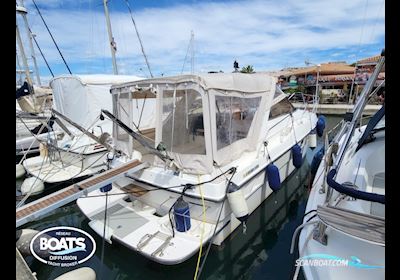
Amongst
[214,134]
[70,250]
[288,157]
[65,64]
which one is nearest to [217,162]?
[214,134]

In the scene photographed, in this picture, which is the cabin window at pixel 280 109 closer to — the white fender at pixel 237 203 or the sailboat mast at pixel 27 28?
the white fender at pixel 237 203

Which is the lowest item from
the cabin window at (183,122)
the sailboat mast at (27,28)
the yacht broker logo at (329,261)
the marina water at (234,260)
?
the marina water at (234,260)

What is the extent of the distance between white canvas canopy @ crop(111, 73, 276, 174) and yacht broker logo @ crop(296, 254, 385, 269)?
194 cm

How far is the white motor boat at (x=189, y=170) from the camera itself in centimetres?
368

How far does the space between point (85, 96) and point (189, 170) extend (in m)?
6.09

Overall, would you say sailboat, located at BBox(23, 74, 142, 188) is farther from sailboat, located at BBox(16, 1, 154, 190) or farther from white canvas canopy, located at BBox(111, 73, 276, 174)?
white canvas canopy, located at BBox(111, 73, 276, 174)

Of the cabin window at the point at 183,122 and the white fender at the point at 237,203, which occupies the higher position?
the cabin window at the point at 183,122

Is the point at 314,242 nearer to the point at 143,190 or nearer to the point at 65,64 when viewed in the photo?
the point at 143,190

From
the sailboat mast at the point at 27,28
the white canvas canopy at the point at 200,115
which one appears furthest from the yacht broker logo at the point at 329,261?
the sailboat mast at the point at 27,28

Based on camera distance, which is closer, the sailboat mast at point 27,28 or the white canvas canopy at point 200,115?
the white canvas canopy at point 200,115

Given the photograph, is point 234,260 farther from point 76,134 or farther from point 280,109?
point 76,134

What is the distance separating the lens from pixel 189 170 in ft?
13.3

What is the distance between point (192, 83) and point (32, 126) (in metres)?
11.2

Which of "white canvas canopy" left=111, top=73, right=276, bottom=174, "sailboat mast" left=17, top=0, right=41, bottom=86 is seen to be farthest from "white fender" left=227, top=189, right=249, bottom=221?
"sailboat mast" left=17, top=0, right=41, bottom=86
